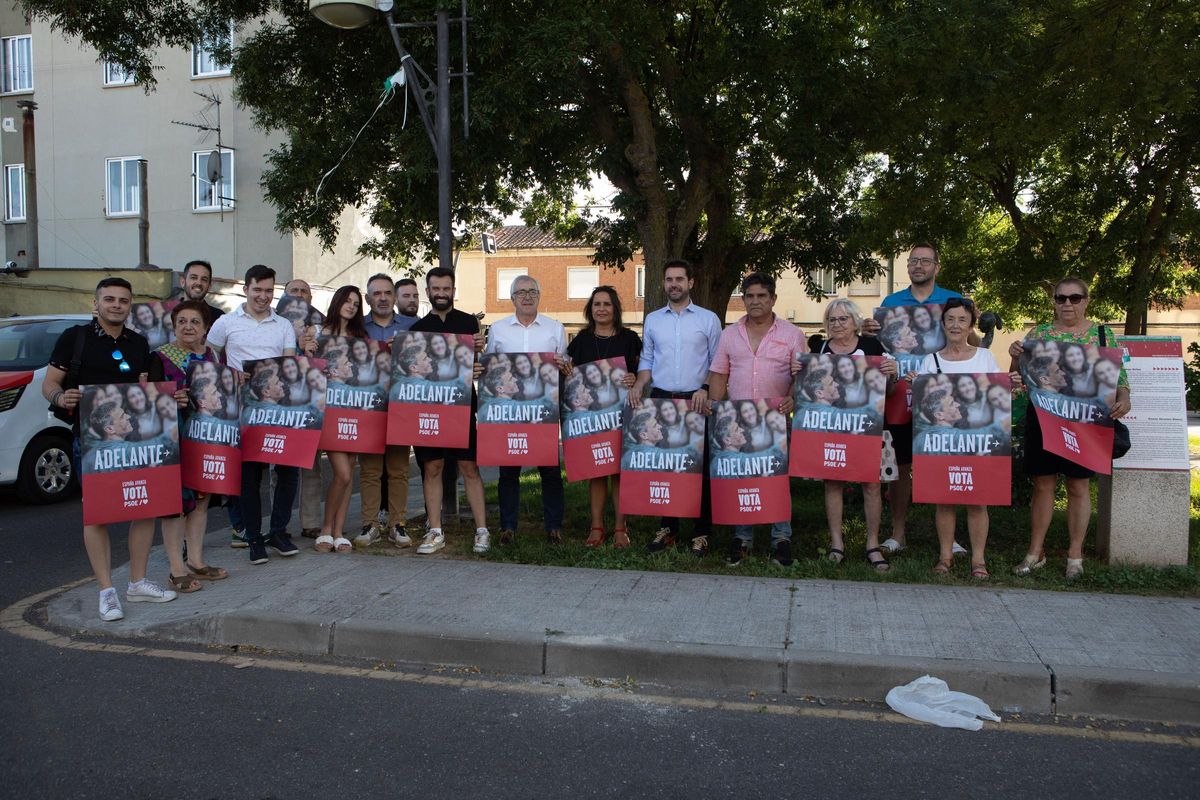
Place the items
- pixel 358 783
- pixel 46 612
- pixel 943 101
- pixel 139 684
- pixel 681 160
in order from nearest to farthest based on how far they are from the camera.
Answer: pixel 358 783
pixel 139 684
pixel 46 612
pixel 943 101
pixel 681 160

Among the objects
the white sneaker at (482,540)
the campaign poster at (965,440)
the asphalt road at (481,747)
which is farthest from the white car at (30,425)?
the campaign poster at (965,440)

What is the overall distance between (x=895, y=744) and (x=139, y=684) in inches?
145

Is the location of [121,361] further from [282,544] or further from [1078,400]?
[1078,400]

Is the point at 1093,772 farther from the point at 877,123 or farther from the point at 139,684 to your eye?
the point at 877,123

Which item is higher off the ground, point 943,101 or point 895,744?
point 943,101

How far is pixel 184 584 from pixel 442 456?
204 centimetres

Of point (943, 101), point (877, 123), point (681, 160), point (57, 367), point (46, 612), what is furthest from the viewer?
point (681, 160)

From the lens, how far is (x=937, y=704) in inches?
181

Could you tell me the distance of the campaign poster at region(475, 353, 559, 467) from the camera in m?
7.38

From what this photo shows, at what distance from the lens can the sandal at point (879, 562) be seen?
6629mm

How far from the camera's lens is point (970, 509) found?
6633mm

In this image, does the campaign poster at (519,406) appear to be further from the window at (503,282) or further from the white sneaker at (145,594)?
the window at (503,282)

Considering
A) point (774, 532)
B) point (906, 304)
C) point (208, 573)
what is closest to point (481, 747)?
point (208, 573)

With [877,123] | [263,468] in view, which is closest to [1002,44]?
[877,123]
